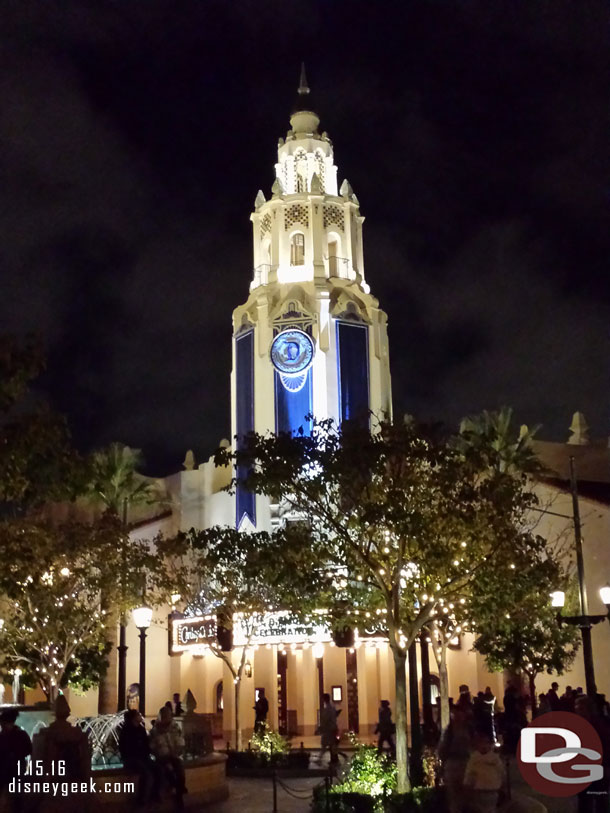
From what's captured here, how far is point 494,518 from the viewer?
1803 centimetres

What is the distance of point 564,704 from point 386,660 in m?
23.1

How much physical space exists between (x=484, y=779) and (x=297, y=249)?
44.8 meters

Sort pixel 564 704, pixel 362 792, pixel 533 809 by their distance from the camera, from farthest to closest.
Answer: pixel 564 704 < pixel 362 792 < pixel 533 809

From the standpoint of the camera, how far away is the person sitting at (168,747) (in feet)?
50.9

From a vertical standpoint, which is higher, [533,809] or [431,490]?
[431,490]

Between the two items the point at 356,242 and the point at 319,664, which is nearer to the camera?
the point at 319,664

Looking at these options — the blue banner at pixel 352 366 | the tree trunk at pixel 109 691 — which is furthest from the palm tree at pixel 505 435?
the tree trunk at pixel 109 691

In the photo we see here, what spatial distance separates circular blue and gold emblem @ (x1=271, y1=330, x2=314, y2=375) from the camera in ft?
157

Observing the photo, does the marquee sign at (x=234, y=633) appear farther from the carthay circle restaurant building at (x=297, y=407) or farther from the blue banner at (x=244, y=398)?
the blue banner at (x=244, y=398)

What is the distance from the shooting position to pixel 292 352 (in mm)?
48156

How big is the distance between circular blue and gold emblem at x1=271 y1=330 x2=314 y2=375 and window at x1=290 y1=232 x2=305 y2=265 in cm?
585

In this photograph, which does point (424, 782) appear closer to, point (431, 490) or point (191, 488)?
point (431, 490)

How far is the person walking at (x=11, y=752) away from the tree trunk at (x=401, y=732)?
6.66 metres

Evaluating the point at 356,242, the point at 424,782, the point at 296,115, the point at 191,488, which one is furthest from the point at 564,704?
the point at 296,115
